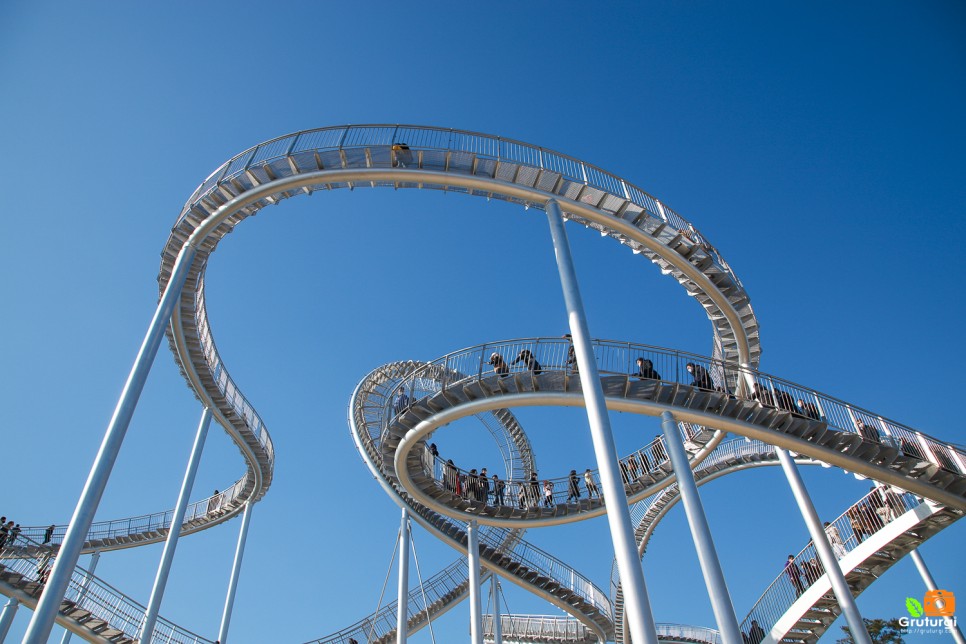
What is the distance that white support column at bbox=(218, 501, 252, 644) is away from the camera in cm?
1856

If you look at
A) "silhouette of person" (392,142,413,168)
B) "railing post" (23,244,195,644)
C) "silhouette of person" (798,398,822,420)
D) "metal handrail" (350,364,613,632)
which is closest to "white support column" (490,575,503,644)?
"metal handrail" (350,364,613,632)

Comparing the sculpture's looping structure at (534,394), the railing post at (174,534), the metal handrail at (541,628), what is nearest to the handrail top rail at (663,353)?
the sculpture's looping structure at (534,394)

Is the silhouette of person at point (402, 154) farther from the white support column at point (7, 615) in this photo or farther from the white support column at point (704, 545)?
the white support column at point (7, 615)

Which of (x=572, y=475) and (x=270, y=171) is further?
(x=572, y=475)

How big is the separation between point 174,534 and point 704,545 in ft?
44.9

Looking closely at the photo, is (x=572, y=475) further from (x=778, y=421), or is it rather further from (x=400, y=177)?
(x=400, y=177)

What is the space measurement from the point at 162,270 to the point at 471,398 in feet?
27.7

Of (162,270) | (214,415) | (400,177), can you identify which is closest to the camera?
(400,177)

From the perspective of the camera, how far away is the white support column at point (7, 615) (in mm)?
16203

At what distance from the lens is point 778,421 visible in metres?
13.4

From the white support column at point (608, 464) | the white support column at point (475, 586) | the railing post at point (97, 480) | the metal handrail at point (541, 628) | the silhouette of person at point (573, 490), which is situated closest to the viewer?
the white support column at point (608, 464)

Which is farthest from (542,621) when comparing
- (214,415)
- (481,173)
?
(481,173)

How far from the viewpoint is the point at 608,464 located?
9.26 m

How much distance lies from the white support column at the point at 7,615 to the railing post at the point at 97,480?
9889mm
